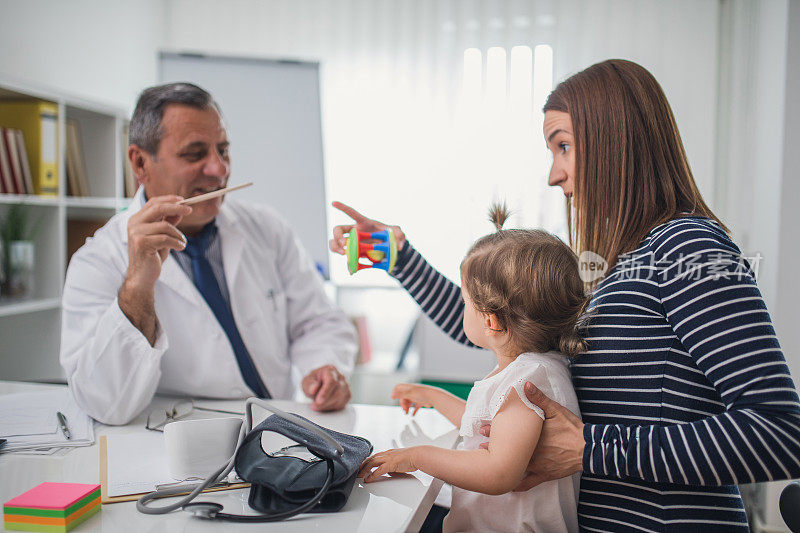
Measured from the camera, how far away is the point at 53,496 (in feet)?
2.81

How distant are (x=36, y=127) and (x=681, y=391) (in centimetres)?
273

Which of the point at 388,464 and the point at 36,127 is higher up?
the point at 36,127

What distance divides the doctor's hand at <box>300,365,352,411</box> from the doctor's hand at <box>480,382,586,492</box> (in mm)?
552

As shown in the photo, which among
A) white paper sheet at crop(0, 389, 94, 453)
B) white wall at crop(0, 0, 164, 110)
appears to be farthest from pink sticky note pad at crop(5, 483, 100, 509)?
white wall at crop(0, 0, 164, 110)

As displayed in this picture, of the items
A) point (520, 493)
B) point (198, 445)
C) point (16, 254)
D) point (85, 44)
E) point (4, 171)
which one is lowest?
point (520, 493)

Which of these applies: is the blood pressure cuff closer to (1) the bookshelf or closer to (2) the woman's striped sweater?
(2) the woman's striped sweater

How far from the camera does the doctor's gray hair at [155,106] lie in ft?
5.94

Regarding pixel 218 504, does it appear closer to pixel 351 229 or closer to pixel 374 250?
pixel 374 250

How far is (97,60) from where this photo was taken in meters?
3.53

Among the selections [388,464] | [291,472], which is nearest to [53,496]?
[291,472]

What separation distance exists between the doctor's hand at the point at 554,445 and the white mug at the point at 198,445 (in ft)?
1.67

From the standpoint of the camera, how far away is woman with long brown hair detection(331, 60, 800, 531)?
2.91 ft

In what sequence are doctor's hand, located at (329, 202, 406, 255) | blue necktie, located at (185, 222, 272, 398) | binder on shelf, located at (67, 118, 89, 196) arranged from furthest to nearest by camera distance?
binder on shelf, located at (67, 118, 89, 196)
blue necktie, located at (185, 222, 272, 398)
doctor's hand, located at (329, 202, 406, 255)

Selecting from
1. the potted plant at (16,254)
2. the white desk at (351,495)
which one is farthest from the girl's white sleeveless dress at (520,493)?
the potted plant at (16,254)
